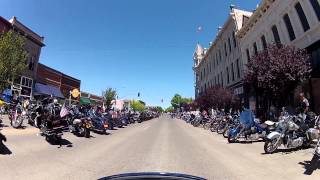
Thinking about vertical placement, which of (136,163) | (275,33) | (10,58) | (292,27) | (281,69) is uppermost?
(275,33)

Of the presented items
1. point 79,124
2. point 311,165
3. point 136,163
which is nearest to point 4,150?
point 136,163

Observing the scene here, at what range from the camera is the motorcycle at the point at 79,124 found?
17484 millimetres

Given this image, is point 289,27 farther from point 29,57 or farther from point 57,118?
point 29,57

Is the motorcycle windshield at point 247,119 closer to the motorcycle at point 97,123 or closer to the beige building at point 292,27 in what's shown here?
the beige building at point 292,27

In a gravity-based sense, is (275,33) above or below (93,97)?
below

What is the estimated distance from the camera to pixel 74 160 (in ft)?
32.4

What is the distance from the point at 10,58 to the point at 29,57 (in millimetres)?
18638

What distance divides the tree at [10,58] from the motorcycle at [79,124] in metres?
10.3

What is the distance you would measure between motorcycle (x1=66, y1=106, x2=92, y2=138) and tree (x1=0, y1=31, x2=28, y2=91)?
10253mm

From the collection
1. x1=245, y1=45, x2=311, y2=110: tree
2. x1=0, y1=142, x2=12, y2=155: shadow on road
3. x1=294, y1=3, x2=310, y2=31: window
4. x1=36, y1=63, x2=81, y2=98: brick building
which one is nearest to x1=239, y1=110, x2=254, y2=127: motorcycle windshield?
x1=245, y1=45, x2=311, y2=110: tree

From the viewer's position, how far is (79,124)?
57.8 feet

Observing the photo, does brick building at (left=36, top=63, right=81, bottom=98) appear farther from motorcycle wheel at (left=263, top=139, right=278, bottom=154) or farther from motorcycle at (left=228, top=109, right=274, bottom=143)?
motorcycle wheel at (left=263, top=139, right=278, bottom=154)

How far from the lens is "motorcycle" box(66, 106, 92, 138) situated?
17484mm

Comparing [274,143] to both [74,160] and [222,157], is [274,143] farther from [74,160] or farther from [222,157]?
[74,160]
